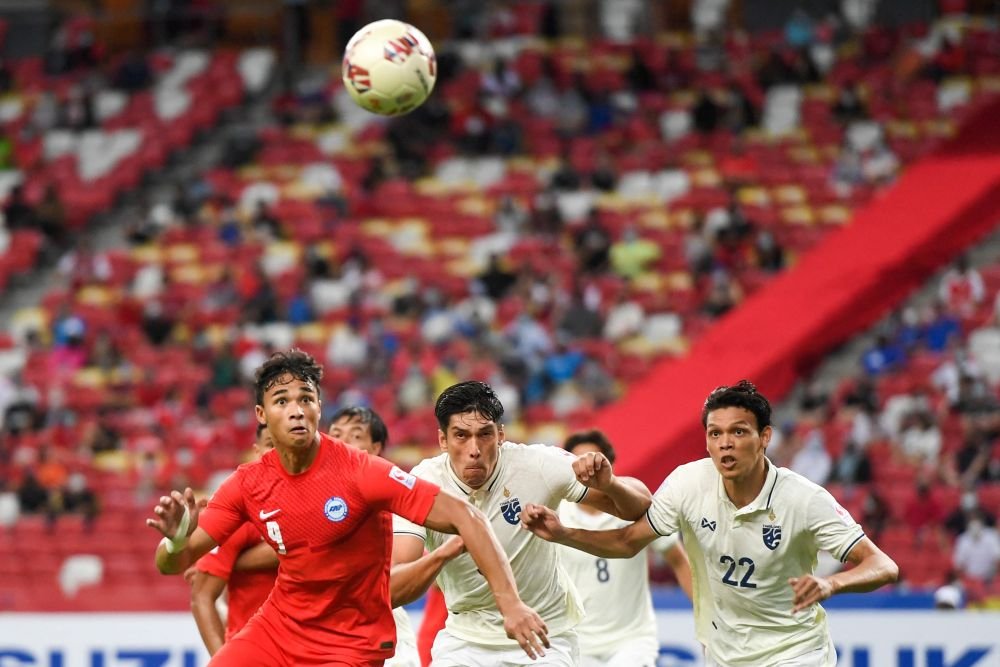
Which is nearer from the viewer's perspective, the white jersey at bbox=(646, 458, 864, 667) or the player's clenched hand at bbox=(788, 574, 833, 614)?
the player's clenched hand at bbox=(788, 574, 833, 614)

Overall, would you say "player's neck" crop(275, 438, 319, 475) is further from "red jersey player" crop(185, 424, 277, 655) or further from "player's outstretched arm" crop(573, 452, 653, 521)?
"player's outstretched arm" crop(573, 452, 653, 521)

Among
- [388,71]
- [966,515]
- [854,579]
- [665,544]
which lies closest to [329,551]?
[854,579]

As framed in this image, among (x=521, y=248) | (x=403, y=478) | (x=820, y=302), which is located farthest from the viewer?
(x=521, y=248)

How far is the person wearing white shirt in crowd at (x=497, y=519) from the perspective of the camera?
7434 millimetres

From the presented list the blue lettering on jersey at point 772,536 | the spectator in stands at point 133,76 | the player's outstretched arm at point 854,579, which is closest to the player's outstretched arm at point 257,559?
the blue lettering on jersey at point 772,536

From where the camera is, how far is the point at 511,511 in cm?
761

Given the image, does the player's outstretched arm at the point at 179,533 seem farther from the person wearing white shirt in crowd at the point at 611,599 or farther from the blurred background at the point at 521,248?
the blurred background at the point at 521,248

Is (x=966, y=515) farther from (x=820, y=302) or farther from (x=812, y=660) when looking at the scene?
(x=812, y=660)

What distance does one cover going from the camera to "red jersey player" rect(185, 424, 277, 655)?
7.77m

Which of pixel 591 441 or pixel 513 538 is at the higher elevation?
pixel 591 441

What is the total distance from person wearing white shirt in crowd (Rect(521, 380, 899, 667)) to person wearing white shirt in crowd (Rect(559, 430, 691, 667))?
60.5 inches

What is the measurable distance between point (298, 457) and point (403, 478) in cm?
48

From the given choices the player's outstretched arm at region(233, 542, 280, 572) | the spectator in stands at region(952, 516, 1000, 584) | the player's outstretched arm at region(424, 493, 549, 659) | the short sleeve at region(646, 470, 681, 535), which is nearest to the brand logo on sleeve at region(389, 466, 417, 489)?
the player's outstretched arm at region(424, 493, 549, 659)

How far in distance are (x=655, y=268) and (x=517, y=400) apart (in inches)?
106
